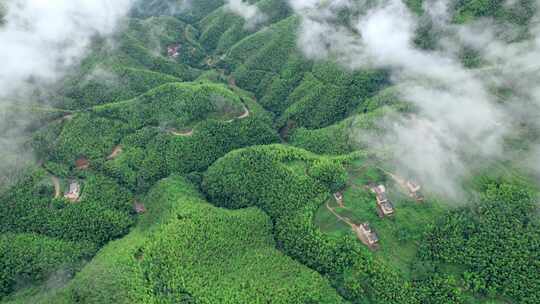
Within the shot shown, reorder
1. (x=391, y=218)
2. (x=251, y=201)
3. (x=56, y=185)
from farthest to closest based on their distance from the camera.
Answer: (x=56, y=185) < (x=251, y=201) < (x=391, y=218)

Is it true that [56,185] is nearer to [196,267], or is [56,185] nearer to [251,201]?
[196,267]

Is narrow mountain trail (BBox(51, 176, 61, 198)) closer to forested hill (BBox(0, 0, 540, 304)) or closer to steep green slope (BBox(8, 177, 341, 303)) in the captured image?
forested hill (BBox(0, 0, 540, 304))

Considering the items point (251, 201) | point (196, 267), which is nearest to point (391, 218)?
point (251, 201)

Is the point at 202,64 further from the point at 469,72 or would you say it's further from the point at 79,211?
the point at 469,72

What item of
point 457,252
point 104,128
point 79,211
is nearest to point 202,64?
point 104,128

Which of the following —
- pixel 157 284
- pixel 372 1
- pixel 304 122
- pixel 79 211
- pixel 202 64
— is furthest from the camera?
pixel 202 64

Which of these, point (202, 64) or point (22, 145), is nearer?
point (22, 145)

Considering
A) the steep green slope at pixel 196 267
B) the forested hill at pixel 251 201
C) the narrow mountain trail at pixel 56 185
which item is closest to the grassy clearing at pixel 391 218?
the forested hill at pixel 251 201

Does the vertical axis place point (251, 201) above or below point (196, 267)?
below

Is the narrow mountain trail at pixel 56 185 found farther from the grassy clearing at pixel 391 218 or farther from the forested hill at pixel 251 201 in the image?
the grassy clearing at pixel 391 218
